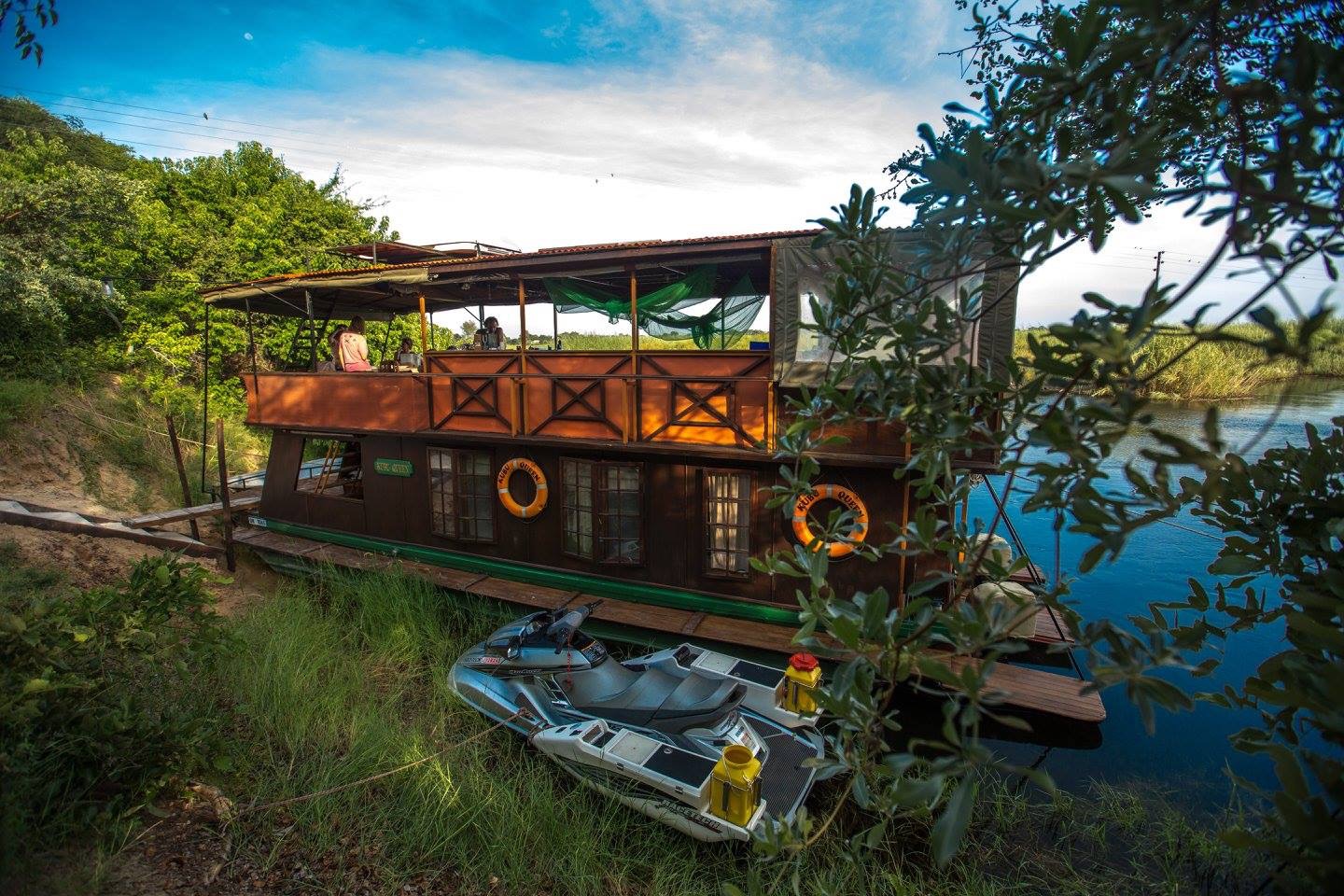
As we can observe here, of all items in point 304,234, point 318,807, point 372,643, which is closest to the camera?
point 318,807

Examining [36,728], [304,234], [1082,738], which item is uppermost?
[304,234]

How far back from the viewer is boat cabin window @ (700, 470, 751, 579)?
24.3 ft

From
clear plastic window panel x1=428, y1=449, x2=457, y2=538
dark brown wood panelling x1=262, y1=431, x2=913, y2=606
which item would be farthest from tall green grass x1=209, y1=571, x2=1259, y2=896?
clear plastic window panel x1=428, y1=449, x2=457, y2=538

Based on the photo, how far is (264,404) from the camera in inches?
412

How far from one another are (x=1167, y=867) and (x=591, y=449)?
6732 mm

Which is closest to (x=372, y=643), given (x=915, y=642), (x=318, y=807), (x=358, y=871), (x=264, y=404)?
(x=318, y=807)

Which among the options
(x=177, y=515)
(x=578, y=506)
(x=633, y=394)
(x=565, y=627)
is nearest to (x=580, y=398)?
(x=633, y=394)

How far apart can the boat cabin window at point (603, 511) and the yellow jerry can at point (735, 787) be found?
11.7 feet

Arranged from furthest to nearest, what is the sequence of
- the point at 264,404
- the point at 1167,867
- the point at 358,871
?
the point at 264,404, the point at 1167,867, the point at 358,871

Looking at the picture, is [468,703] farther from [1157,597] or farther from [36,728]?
[1157,597]

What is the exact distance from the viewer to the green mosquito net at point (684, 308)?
28.2 ft

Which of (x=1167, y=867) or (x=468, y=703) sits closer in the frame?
(x=1167, y=867)

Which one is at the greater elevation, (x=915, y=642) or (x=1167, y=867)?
(x=915, y=642)

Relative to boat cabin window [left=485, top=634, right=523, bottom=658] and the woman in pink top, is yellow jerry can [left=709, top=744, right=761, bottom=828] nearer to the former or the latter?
boat cabin window [left=485, top=634, right=523, bottom=658]
